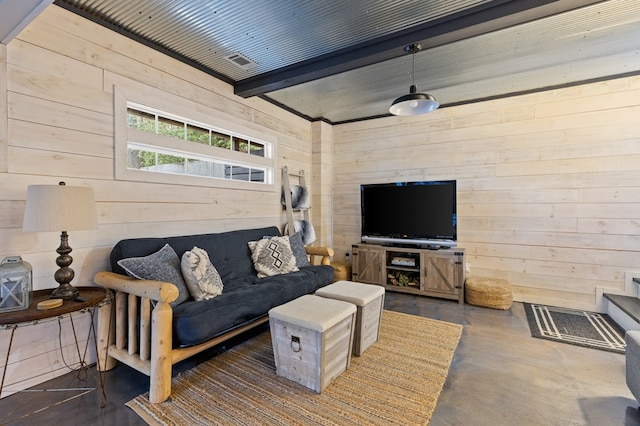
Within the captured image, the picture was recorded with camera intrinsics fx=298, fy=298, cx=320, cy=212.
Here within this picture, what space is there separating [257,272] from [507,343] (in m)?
2.32

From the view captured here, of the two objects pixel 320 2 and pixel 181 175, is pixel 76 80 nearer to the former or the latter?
pixel 181 175

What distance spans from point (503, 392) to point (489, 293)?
1670 mm

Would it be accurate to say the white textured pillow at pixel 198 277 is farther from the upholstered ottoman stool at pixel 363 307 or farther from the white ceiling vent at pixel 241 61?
the white ceiling vent at pixel 241 61

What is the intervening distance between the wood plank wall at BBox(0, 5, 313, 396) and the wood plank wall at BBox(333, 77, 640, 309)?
10.5 feet

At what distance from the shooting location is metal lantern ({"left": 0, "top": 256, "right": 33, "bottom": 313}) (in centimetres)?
156

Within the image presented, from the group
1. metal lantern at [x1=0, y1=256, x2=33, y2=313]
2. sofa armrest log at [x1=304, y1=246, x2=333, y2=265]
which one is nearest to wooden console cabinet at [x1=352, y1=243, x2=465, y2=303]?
sofa armrest log at [x1=304, y1=246, x2=333, y2=265]

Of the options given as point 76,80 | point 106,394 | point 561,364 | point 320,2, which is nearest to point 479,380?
point 561,364

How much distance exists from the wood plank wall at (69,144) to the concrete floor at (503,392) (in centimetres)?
40

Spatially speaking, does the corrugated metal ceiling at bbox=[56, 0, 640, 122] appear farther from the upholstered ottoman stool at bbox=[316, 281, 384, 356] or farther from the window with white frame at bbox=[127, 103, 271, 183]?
the upholstered ottoman stool at bbox=[316, 281, 384, 356]

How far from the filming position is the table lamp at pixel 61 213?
5.35ft

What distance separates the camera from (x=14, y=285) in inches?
62.5

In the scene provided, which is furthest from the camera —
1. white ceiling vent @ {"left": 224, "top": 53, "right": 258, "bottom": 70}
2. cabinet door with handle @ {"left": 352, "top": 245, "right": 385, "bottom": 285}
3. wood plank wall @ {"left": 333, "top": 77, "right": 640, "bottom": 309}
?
cabinet door with handle @ {"left": 352, "top": 245, "right": 385, "bottom": 285}

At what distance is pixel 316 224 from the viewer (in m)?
4.68

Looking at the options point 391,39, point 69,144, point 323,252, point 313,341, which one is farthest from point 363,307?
point 69,144
